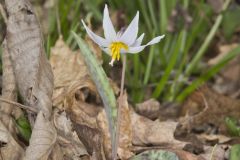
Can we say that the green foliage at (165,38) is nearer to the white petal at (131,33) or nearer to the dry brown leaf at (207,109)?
the dry brown leaf at (207,109)

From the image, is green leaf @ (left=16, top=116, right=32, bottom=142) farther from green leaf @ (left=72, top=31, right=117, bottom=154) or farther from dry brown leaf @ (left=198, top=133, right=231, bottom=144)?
dry brown leaf @ (left=198, top=133, right=231, bottom=144)

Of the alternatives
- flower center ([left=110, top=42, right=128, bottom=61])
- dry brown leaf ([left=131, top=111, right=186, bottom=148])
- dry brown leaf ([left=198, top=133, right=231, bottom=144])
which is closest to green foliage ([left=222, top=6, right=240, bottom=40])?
dry brown leaf ([left=198, top=133, right=231, bottom=144])

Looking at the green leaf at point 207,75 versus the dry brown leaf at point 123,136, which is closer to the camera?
the dry brown leaf at point 123,136

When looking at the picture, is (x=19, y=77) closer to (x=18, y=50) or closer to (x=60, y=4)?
(x=18, y=50)

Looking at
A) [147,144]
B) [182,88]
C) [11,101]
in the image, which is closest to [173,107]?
[182,88]

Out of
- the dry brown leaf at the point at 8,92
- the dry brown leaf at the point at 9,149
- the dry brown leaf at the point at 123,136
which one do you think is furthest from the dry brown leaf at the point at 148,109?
the dry brown leaf at the point at 9,149
